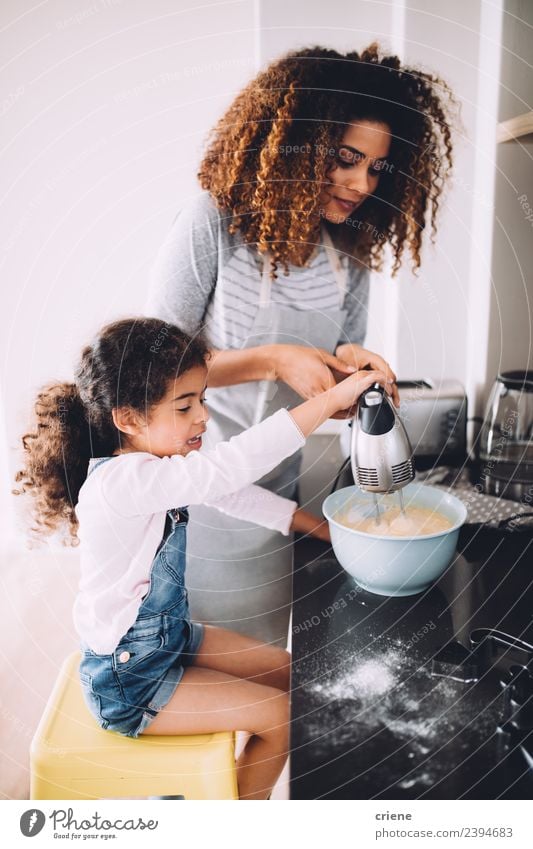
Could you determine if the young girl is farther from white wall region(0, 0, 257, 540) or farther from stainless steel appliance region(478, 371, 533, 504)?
stainless steel appliance region(478, 371, 533, 504)

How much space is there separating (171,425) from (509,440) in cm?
48

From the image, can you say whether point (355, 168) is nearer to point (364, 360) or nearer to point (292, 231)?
point (292, 231)

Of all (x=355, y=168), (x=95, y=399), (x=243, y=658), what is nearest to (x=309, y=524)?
(x=243, y=658)

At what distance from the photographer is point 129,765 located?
569 mm

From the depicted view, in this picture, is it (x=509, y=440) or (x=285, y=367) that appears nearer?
(x=285, y=367)

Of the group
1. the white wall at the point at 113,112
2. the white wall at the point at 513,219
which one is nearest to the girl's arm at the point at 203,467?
the white wall at the point at 113,112

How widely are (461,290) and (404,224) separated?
0.36ft

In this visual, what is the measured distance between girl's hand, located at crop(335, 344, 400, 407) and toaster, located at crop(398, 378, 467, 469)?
0.25ft

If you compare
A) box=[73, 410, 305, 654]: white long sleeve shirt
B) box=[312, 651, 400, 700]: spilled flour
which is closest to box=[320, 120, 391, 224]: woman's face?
box=[73, 410, 305, 654]: white long sleeve shirt

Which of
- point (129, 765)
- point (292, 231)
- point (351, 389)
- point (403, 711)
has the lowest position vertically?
point (129, 765)

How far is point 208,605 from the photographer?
683 millimetres

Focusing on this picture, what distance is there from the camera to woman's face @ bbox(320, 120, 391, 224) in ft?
1.94

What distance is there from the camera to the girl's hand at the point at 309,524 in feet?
2.27
